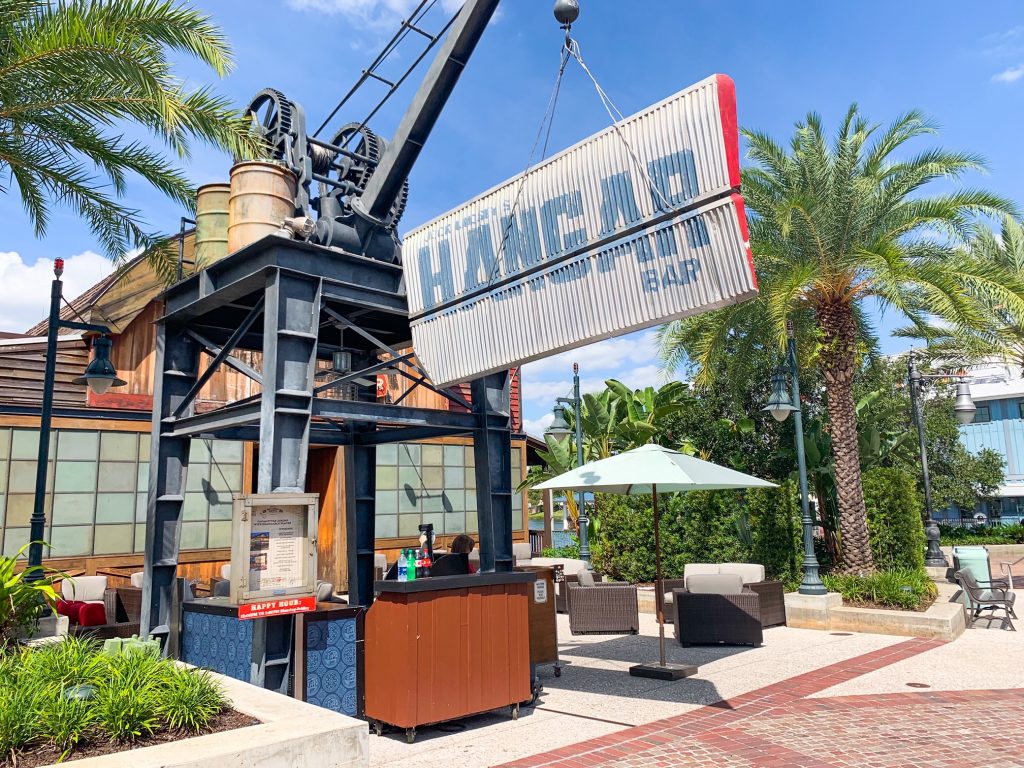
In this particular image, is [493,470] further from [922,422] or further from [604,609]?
[922,422]

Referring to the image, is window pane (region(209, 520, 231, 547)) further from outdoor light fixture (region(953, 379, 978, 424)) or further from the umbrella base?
outdoor light fixture (region(953, 379, 978, 424))

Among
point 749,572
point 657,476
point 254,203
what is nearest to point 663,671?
point 657,476

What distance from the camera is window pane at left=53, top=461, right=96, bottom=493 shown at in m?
15.1

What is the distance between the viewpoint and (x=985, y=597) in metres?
13.2

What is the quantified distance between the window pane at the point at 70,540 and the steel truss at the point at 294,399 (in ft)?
Answer: 23.4

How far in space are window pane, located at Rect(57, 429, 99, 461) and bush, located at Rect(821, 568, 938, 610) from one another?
15.0 metres

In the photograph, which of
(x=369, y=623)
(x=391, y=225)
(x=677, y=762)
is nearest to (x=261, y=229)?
(x=391, y=225)

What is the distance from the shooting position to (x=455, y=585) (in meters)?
7.03

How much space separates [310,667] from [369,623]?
0.63 metres

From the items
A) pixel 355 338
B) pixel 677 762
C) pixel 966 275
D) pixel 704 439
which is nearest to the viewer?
pixel 677 762

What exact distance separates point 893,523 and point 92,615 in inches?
607

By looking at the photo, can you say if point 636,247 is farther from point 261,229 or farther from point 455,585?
point 261,229

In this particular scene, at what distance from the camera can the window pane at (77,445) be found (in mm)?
15266

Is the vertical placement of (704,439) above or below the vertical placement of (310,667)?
above
